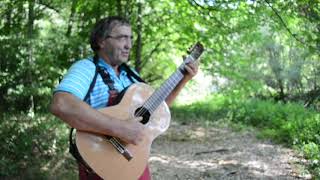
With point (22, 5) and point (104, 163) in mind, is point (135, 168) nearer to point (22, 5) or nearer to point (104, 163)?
point (104, 163)

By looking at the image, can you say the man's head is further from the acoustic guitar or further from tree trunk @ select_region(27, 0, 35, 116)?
tree trunk @ select_region(27, 0, 35, 116)

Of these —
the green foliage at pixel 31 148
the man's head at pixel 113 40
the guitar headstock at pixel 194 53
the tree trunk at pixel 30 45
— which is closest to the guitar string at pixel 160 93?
the guitar headstock at pixel 194 53

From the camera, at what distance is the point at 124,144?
2486 millimetres

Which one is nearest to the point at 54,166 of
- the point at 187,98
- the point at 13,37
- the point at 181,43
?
the point at 13,37

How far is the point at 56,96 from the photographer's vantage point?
2.29 m

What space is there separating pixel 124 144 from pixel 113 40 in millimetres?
520

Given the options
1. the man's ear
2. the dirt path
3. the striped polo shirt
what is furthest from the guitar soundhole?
the dirt path

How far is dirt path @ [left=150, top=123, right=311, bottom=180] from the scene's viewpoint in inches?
269

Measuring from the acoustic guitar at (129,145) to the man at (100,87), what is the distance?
0.05 metres

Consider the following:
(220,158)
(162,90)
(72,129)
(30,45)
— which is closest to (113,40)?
(162,90)

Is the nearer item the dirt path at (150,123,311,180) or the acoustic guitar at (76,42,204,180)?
the acoustic guitar at (76,42,204,180)

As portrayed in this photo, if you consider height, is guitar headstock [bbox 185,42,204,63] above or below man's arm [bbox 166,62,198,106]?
above

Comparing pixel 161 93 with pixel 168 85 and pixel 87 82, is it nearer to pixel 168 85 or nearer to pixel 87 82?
pixel 168 85

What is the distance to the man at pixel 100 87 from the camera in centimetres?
228
